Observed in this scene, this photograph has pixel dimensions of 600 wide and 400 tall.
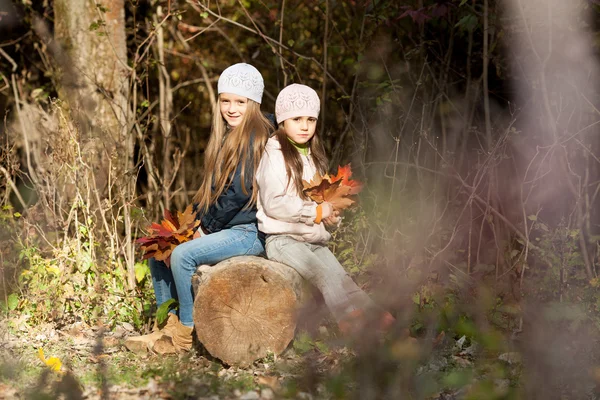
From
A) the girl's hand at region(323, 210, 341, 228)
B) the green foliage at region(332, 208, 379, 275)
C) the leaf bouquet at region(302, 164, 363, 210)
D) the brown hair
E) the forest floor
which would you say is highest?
the brown hair

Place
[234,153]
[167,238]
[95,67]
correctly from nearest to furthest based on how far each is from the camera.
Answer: [234,153], [167,238], [95,67]

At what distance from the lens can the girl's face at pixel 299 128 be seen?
4.67 m

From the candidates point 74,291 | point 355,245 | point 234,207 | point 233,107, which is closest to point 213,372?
point 234,207

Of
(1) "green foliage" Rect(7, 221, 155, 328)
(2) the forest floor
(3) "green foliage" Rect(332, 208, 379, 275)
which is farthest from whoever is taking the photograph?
(3) "green foliage" Rect(332, 208, 379, 275)

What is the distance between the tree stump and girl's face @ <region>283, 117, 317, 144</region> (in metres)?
0.72

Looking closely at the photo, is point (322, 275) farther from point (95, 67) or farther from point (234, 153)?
point (95, 67)

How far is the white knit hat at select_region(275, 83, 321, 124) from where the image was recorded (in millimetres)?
4629

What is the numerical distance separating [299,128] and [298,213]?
482 mm

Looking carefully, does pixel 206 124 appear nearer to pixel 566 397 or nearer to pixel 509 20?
pixel 509 20

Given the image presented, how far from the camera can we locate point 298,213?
4559 mm

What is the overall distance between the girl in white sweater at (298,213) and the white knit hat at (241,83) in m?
0.18

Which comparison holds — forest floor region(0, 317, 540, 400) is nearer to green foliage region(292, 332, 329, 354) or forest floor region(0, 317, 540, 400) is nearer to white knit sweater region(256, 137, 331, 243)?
green foliage region(292, 332, 329, 354)

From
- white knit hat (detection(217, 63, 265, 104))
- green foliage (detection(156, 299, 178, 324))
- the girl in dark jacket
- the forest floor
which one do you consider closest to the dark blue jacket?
Answer: the girl in dark jacket

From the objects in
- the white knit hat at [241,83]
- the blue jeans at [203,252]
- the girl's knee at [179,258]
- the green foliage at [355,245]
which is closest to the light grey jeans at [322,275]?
the blue jeans at [203,252]
